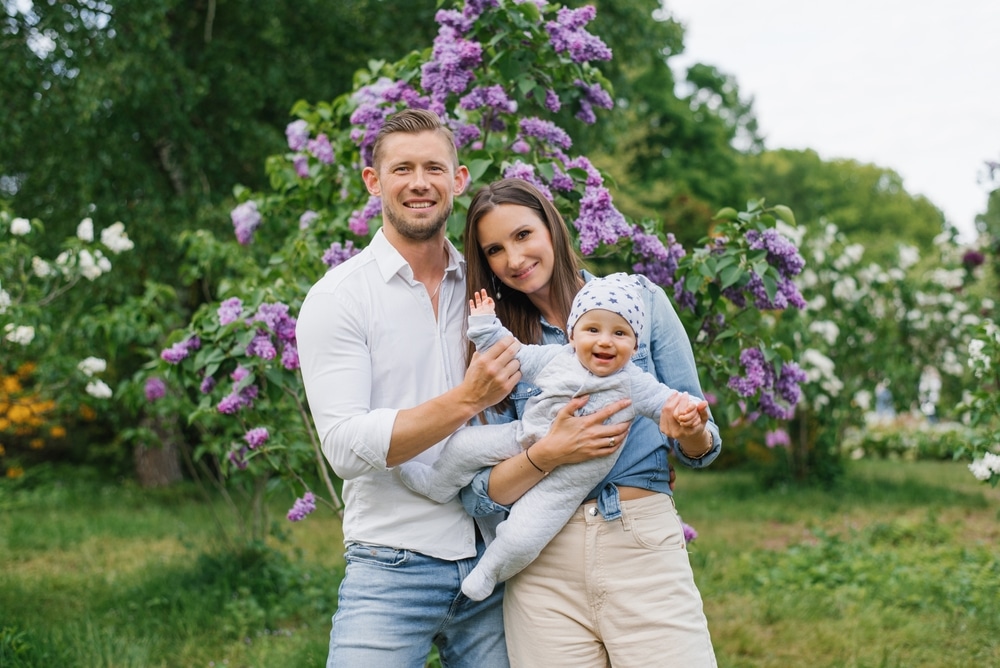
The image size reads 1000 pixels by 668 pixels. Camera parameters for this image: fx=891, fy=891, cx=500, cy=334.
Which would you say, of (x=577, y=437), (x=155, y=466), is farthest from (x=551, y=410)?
(x=155, y=466)

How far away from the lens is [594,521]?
7.20 ft

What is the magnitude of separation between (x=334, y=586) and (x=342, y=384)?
3.36 meters

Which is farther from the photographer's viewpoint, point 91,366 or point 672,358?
point 91,366

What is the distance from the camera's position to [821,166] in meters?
43.9

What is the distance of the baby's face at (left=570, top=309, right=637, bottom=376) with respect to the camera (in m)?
2.08

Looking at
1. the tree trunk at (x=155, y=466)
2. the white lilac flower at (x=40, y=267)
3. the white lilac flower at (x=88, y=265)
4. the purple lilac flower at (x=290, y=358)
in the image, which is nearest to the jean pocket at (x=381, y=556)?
the purple lilac flower at (x=290, y=358)

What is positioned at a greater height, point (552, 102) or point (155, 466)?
point (552, 102)

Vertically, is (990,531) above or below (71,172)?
below

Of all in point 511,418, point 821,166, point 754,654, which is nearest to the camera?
point 511,418

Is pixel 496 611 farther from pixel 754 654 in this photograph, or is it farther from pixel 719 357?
pixel 754 654

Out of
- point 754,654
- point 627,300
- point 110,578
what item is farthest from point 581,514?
point 110,578

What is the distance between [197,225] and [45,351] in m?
2.44

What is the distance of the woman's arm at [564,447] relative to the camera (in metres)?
2.10

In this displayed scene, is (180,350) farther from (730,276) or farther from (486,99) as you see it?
(730,276)
